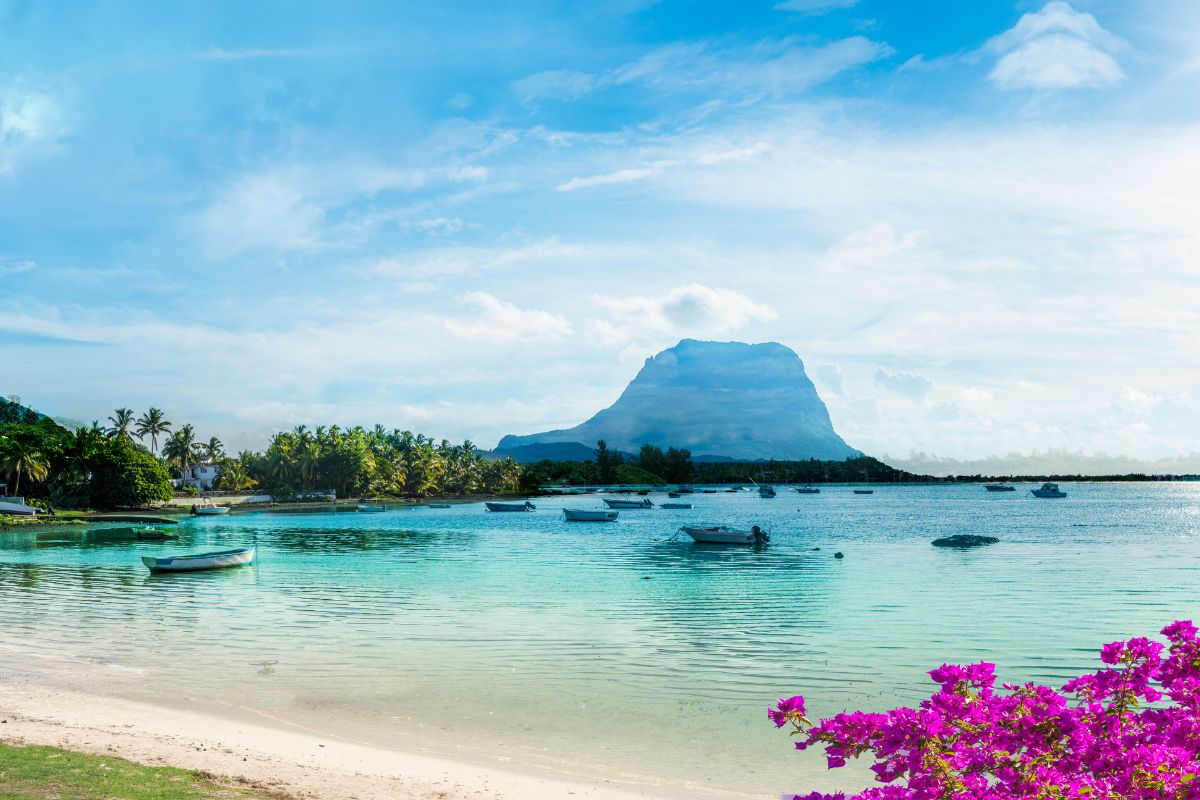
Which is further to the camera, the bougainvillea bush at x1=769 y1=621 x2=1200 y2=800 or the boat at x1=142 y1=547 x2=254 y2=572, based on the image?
the boat at x1=142 y1=547 x2=254 y2=572

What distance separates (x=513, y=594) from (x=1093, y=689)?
3640 cm

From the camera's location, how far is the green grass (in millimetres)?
11773

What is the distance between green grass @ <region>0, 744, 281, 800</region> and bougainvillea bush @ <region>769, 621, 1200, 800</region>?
9264 millimetres

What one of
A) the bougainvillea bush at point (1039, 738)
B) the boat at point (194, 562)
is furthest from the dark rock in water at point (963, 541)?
the bougainvillea bush at point (1039, 738)

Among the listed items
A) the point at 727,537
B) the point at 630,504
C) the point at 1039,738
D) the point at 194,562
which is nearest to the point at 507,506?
the point at 630,504

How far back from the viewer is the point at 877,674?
80.7 feet

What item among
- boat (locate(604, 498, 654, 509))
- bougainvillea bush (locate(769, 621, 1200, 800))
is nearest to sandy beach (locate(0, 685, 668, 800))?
bougainvillea bush (locate(769, 621, 1200, 800))

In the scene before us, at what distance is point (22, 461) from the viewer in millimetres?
101500

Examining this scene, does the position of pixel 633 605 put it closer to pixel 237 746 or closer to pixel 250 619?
pixel 250 619

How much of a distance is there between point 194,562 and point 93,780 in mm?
42943

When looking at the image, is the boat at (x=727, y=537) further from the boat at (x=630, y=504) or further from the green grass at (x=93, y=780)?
the boat at (x=630, y=504)

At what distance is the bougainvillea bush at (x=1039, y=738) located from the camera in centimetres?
671

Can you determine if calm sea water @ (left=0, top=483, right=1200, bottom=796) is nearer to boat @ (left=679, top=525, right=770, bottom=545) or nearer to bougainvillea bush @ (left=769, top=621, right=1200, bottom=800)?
boat @ (left=679, top=525, right=770, bottom=545)

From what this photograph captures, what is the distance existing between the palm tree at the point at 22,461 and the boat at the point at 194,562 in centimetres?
6332
